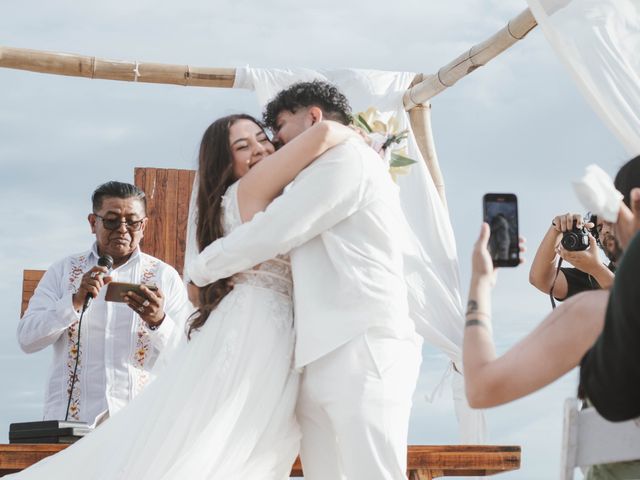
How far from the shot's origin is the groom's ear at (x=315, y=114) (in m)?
3.00

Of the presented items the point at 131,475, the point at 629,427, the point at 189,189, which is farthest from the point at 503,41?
the point at 629,427

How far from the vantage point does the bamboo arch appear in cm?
533

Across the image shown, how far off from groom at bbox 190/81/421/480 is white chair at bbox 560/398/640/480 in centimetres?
87

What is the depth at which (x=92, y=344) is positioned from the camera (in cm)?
410

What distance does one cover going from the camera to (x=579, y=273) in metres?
3.69

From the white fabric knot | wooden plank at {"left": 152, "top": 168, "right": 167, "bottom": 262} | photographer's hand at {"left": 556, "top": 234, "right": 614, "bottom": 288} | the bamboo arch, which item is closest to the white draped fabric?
photographer's hand at {"left": 556, "top": 234, "right": 614, "bottom": 288}

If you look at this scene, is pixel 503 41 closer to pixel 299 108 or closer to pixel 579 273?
pixel 579 273

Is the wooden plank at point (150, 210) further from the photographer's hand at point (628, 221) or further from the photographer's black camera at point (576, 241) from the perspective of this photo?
the photographer's hand at point (628, 221)

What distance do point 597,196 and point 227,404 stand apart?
139 cm

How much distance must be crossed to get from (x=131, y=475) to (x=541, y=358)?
149cm

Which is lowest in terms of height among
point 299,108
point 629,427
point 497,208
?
point 629,427

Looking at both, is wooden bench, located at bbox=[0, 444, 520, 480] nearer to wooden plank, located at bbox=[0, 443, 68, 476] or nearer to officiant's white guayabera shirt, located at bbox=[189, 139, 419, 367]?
wooden plank, located at bbox=[0, 443, 68, 476]

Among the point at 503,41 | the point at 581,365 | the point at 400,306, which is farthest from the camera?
the point at 503,41

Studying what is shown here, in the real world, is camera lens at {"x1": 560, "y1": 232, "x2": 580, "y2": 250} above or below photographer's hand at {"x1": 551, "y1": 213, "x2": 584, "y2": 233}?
below
